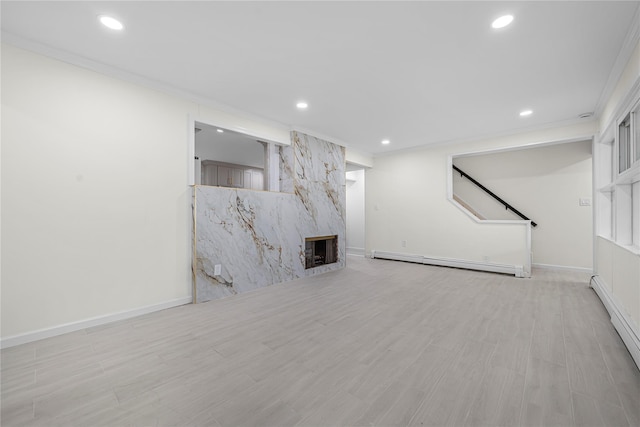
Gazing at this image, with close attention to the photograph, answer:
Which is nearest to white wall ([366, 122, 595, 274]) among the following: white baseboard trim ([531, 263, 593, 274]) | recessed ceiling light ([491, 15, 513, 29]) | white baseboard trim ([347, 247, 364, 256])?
white baseboard trim ([347, 247, 364, 256])

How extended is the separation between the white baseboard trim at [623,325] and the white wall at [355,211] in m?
4.65

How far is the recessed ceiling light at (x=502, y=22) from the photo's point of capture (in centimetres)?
204

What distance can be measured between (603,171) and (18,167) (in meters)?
6.58

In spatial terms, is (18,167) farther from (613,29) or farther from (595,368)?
(613,29)

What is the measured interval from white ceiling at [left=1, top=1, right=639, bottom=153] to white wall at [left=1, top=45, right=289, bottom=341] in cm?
33

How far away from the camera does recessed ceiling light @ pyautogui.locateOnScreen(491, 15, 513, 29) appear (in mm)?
2041

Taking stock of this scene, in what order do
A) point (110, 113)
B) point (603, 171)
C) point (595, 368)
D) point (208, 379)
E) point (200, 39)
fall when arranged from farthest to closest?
point (603, 171) < point (110, 113) < point (200, 39) < point (595, 368) < point (208, 379)

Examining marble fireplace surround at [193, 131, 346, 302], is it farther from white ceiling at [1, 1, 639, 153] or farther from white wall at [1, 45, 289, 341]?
white ceiling at [1, 1, 639, 153]

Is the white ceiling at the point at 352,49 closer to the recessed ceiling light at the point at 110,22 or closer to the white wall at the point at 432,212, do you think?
the recessed ceiling light at the point at 110,22

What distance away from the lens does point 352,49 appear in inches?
96.0

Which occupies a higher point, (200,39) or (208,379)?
(200,39)

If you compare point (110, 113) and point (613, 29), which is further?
point (110, 113)

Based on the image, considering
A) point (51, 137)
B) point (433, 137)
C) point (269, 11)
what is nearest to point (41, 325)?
point (51, 137)

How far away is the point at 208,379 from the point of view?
1770mm
